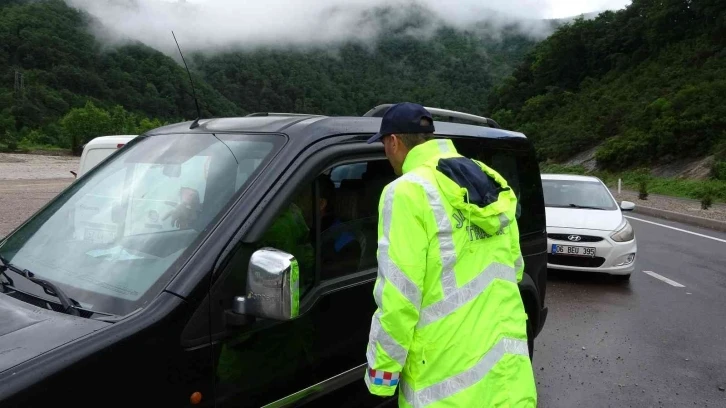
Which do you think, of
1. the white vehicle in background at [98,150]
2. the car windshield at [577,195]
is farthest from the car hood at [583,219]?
the white vehicle in background at [98,150]

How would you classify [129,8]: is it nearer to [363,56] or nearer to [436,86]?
[363,56]

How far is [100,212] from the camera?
8.24 ft

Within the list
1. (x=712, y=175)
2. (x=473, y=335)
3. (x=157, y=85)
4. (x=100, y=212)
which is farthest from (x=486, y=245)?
(x=157, y=85)

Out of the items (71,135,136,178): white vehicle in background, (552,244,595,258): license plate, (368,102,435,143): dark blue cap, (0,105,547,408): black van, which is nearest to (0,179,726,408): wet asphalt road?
(552,244,595,258): license plate

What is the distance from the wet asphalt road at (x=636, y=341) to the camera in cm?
428

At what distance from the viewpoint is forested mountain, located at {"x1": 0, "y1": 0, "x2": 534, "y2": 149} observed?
168ft

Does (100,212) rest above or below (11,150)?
above

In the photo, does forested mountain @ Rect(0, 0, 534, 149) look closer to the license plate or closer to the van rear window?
the license plate

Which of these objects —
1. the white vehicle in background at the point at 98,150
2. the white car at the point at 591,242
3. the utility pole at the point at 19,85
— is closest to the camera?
the white vehicle in background at the point at 98,150

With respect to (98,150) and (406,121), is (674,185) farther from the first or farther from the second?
(406,121)

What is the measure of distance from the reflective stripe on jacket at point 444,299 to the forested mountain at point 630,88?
1192 inches

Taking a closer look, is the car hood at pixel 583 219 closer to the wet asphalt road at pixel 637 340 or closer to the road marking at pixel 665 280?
the wet asphalt road at pixel 637 340

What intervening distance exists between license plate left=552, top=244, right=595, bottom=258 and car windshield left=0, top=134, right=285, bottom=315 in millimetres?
6421

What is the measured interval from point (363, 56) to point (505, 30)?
271 feet
